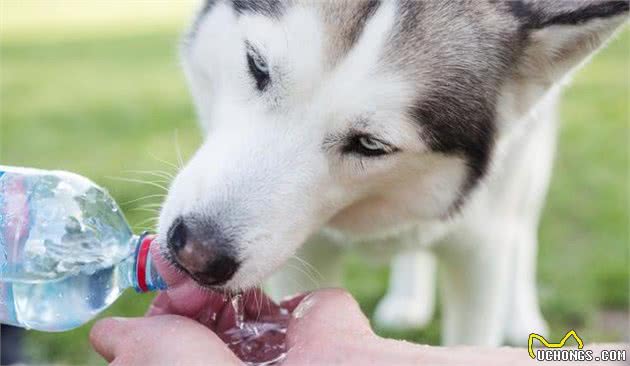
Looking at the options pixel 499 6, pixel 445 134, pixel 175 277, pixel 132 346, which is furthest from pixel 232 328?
pixel 499 6

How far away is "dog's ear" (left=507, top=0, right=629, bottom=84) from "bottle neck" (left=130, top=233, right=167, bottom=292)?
1.06m

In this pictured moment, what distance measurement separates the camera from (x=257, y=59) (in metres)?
1.93

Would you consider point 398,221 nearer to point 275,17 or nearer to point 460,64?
point 460,64

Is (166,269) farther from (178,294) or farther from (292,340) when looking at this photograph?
(292,340)

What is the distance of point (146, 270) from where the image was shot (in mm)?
1886

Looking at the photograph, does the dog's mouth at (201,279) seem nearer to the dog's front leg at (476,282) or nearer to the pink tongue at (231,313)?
the pink tongue at (231,313)

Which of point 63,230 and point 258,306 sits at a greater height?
point 63,230

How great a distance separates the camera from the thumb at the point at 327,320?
1.60 metres

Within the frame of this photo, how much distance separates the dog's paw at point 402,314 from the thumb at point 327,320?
5.58 feet

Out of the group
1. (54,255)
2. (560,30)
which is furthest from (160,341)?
(560,30)

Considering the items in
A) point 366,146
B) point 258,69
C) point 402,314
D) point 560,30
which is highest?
point 560,30

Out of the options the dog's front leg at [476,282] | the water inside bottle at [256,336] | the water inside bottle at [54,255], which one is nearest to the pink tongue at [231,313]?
the water inside bottle at [256,336]

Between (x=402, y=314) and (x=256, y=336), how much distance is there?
5.16ft

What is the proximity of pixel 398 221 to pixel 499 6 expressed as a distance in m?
0.65
